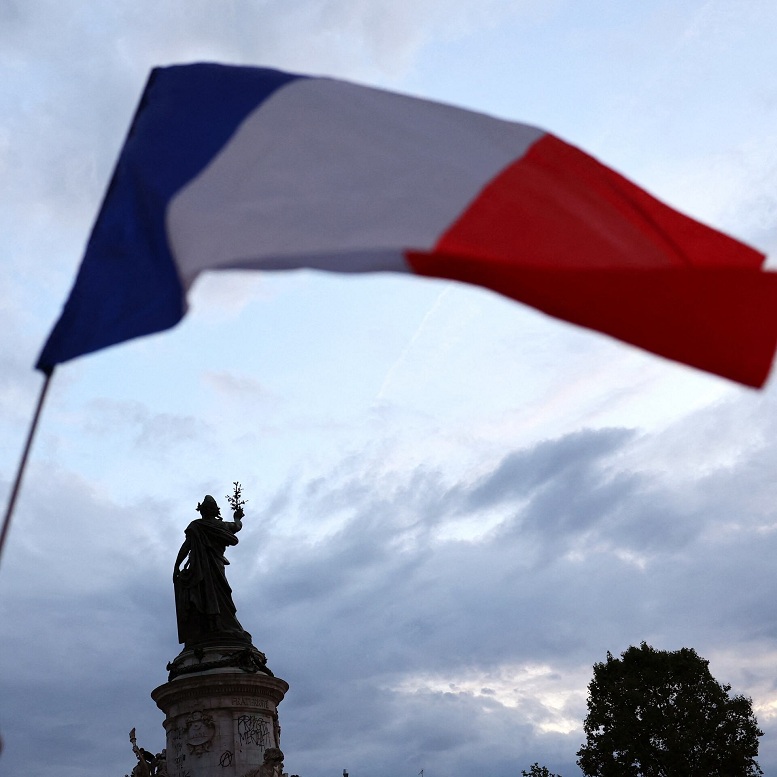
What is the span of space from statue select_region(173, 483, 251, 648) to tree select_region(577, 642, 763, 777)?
90.7 feet

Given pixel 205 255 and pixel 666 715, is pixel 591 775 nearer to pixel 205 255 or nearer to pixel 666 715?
pixel 666 715

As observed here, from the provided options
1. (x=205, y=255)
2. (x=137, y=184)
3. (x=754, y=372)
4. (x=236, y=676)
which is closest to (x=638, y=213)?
(x=754, y=372)

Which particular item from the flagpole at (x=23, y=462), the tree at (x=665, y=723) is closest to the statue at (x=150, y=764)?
the flagpole at (x=23, y=462)

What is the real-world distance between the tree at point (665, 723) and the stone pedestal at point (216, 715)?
2811 cm

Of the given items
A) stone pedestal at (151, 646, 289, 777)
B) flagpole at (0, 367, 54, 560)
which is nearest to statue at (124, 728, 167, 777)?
stone pedestal at (151, 646, 289, 777)

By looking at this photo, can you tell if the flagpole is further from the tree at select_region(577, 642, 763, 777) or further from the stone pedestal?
the tree at select_region(577, 642, 763, 777)

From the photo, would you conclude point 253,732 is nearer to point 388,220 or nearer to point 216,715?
point 216,715

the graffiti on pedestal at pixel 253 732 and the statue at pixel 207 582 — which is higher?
the statue at pixel 207 582

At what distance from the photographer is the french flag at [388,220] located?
704cm

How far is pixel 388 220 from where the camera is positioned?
7301 mm

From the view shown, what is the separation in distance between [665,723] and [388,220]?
144 feet

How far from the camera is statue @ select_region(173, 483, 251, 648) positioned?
932 inches

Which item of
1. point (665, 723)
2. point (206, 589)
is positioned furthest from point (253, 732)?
point (665, 723)

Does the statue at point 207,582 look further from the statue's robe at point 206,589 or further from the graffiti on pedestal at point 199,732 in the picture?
the graffiti on pedestal at point 199,732
